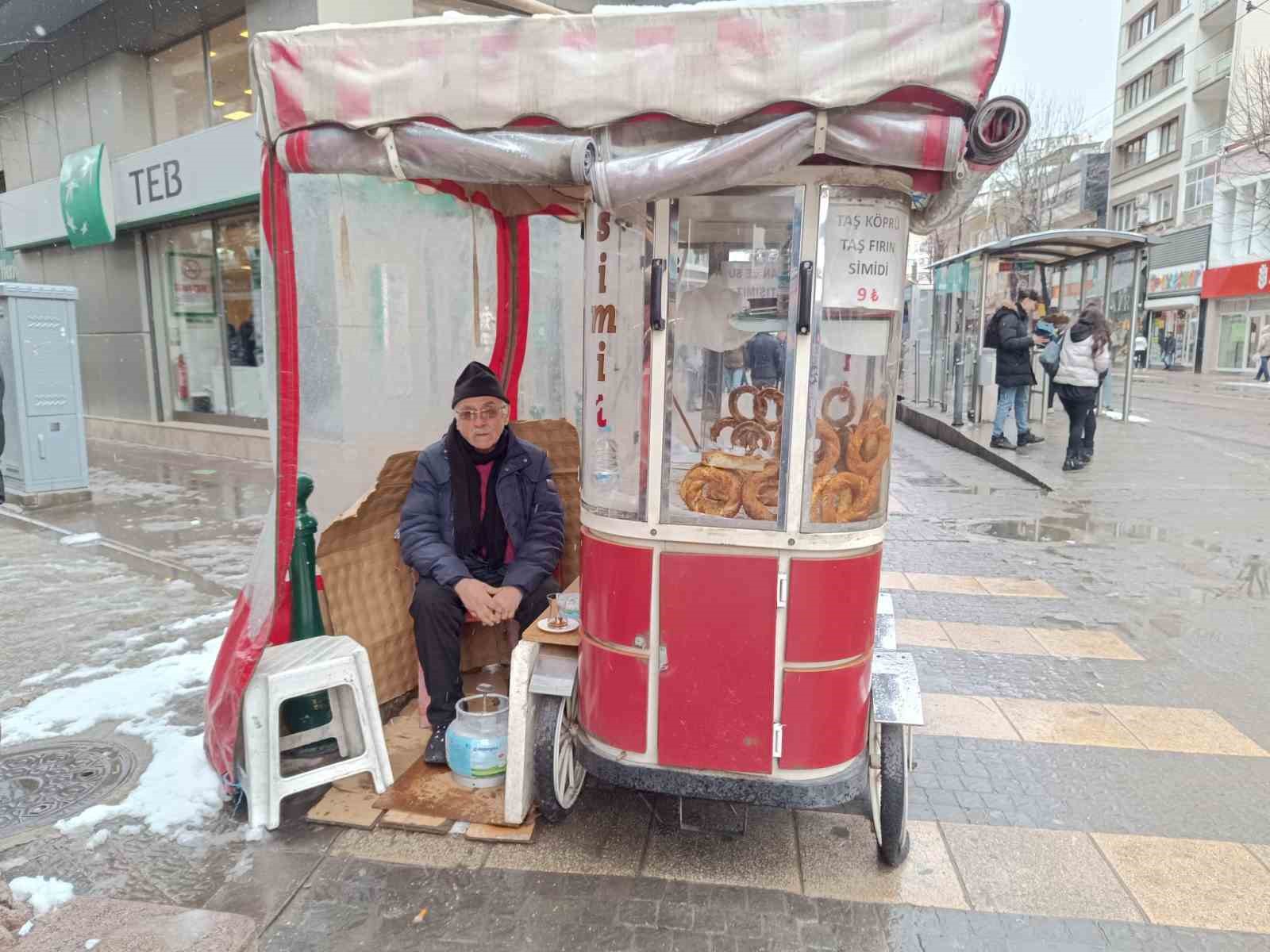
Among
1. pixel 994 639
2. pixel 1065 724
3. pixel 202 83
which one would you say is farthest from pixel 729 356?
pixel 202 83

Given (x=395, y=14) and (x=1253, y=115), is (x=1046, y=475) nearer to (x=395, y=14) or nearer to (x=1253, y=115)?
(x=395, y=14)

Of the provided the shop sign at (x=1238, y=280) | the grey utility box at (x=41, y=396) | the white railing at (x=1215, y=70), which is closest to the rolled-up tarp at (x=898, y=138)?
the grey utility box at (x=41, y=396)

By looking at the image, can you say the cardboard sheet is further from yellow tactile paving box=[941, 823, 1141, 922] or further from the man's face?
yellow tactile paving box=[941, 823, 1141, 922]

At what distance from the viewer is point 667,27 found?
226 cm

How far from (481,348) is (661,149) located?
2.26 m

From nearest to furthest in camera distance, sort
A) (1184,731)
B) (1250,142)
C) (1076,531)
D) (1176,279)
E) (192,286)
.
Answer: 1. (1184,731)
2. (1076,531)
3. (192,286)
4. (1250,142)
5. (1176,279)

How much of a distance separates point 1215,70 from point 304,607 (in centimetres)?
3966

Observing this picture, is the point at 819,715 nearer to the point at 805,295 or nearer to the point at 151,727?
the point at 805,295

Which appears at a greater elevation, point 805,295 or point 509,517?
point 805,295

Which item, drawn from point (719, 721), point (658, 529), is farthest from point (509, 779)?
point (658, 529)

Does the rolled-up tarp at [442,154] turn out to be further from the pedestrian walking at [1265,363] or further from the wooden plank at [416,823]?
the pedestrian walking at [1265,363]

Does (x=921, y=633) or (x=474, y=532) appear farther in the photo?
(x=921, y=633)

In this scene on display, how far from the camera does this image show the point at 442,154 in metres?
2.43

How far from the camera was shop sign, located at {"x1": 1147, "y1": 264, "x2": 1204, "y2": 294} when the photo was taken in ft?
104
